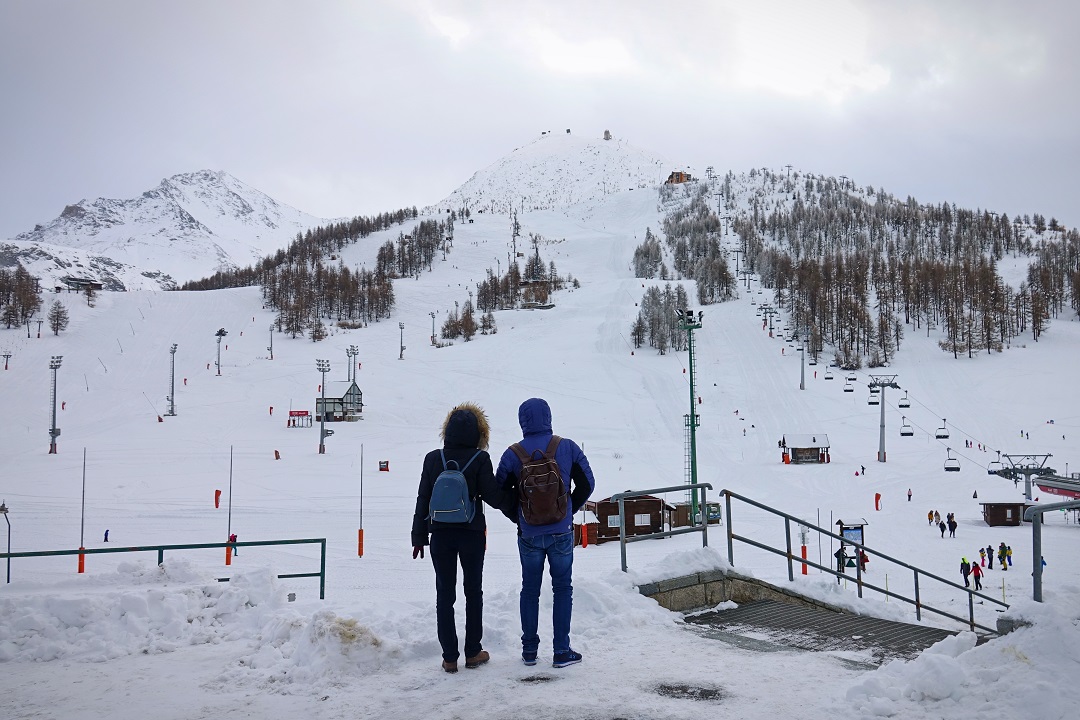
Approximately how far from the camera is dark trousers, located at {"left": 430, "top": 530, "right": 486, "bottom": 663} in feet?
16.9

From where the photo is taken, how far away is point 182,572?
7.92 m

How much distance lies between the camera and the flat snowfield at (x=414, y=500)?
458 cm

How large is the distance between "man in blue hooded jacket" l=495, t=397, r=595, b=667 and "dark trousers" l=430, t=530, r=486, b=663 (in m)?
0.35

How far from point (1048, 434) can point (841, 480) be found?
21.4 metres

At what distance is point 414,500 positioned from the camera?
106 ft

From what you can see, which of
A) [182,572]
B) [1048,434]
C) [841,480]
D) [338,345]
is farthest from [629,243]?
[182,572]

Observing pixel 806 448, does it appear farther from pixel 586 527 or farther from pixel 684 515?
pixel 586 527

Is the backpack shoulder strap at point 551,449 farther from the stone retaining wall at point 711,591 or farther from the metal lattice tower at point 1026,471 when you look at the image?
the metal lattice tower at point 1026,471

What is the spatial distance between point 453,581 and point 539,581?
2.14ft

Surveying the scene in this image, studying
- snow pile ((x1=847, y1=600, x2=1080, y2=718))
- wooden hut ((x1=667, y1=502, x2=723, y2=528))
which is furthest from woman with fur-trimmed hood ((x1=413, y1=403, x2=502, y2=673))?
wooden hut ((x1=667, y1=502, x2=723, y2=528))

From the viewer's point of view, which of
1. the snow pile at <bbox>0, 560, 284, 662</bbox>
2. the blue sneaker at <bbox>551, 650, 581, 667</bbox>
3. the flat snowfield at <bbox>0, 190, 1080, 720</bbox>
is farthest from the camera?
the snow pile at <bbox>0, 560, 284, 662</bbox>

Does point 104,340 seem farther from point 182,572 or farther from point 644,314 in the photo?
point 182,572

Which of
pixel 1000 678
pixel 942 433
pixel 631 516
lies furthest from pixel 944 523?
A: pixel 1000 678

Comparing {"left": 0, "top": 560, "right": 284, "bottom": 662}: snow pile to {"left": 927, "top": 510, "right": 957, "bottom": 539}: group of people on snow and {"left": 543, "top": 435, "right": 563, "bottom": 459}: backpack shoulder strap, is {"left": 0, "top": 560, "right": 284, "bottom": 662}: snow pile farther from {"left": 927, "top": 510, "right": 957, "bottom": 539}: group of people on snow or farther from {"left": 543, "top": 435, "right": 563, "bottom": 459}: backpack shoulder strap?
{"left": 927, "top": 510, "right": 957, "bottom": 539}: group of people on snow
